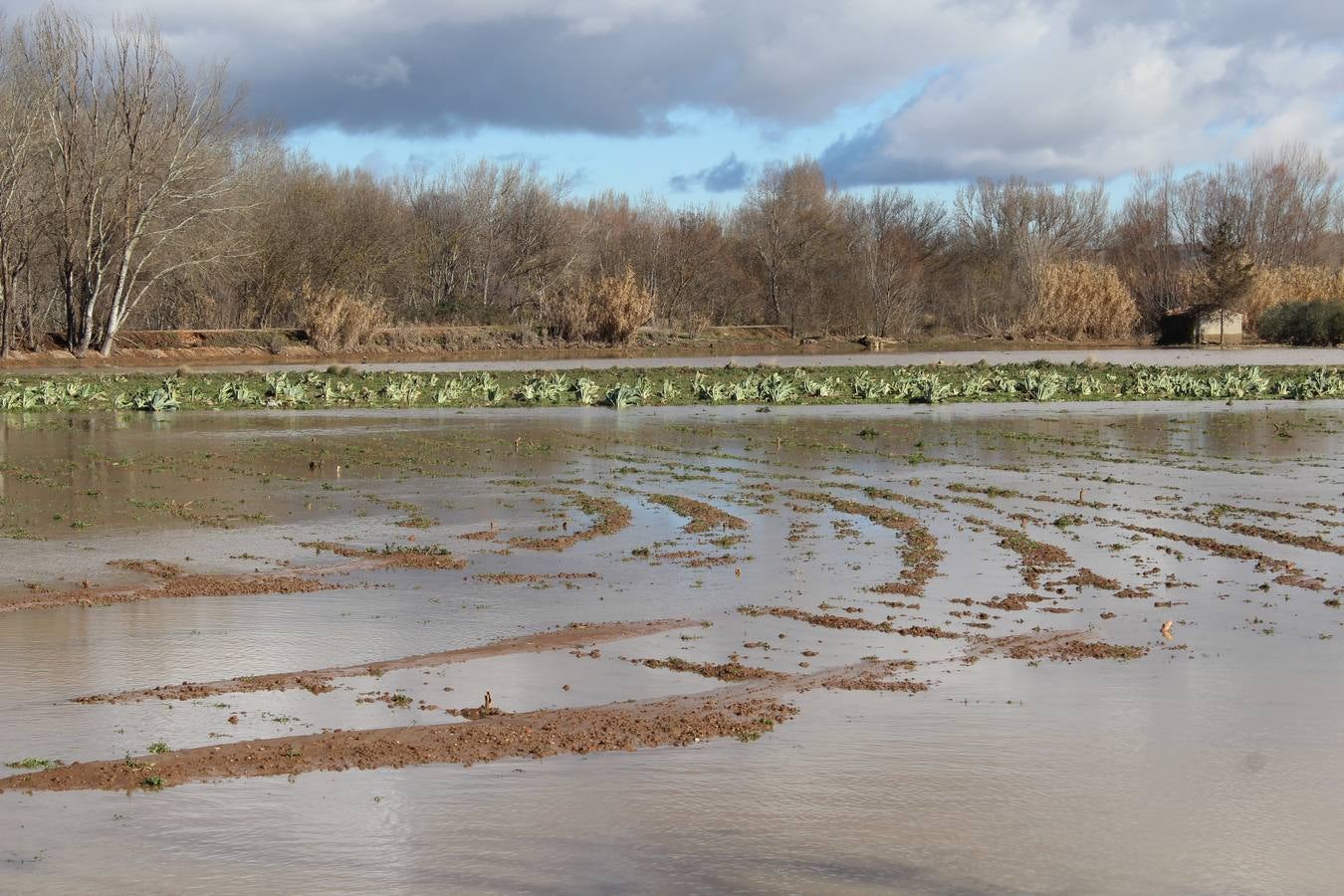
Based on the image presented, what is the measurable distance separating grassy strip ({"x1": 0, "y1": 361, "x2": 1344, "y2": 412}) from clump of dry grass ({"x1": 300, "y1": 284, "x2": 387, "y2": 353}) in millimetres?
17830

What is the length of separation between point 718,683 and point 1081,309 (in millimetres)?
61707

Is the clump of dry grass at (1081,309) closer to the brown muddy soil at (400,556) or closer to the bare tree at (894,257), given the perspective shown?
the bare tree at (894,257)

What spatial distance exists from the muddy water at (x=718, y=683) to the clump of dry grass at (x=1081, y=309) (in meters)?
50.1

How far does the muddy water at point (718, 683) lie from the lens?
532cm

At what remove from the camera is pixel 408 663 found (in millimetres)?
8078

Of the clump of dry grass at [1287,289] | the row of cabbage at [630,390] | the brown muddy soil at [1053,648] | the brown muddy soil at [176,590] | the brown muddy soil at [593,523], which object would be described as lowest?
the brown muddy soil at [1053,648]

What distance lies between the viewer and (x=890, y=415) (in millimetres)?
26906

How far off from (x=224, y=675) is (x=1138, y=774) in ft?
15.4

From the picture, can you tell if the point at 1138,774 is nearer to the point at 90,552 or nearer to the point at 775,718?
the point at 775,718

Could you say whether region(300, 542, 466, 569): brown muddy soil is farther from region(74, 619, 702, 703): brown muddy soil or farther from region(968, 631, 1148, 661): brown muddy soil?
region(968, 631, 1148, 661): brown muddy soil

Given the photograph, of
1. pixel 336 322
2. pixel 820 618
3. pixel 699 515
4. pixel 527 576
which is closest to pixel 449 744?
pixel 820 618

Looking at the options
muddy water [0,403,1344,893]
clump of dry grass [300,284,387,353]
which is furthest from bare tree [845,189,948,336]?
muddy water [0,403,1344,893]

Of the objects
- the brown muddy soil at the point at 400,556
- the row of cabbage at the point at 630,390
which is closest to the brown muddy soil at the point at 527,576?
the brown muddy soil at the point at 400,556

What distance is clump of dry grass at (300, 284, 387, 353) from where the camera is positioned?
181 feet
